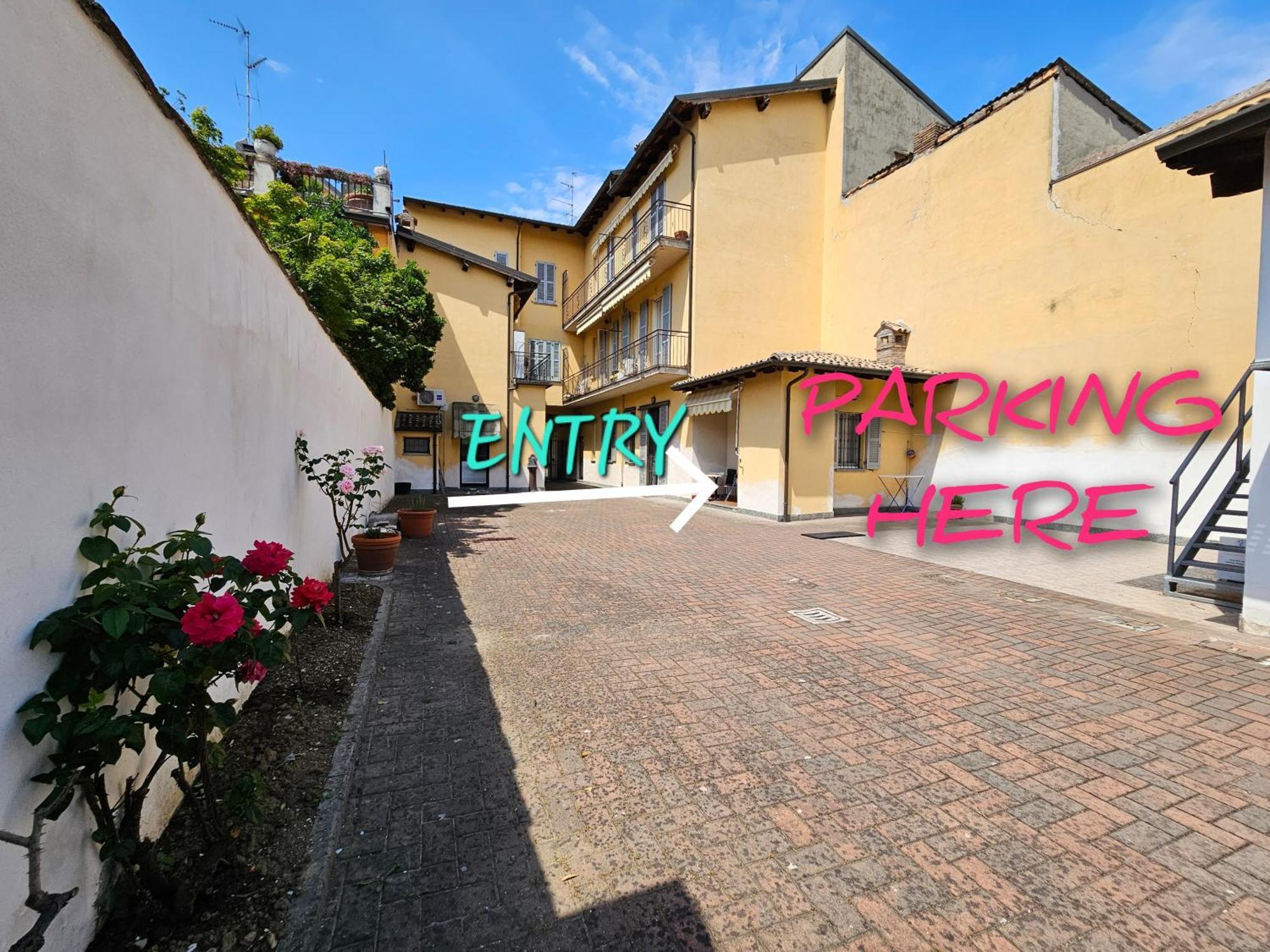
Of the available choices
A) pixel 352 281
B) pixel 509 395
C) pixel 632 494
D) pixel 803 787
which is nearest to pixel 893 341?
pixel 632 494

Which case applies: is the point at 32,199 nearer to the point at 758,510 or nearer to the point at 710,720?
the point at 710,720

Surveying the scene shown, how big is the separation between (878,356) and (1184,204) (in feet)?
20.1

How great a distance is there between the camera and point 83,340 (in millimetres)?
1638

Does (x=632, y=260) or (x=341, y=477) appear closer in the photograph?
(x=341, y=477)

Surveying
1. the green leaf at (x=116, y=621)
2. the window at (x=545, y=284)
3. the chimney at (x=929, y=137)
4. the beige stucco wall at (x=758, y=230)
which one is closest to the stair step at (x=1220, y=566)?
the green leaf at (x=116, y=621)

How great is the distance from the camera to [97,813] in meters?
1.55

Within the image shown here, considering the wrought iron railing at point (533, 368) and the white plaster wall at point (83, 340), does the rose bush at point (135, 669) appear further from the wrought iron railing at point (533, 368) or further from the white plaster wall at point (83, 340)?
the wrought iron railing at point (533, 368)

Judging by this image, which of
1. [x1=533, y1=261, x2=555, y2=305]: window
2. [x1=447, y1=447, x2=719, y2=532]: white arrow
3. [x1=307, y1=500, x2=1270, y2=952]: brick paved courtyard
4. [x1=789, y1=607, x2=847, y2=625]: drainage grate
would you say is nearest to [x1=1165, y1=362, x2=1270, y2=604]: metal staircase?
[x1=307, y1=500, x2=1270, y2=952]: brick paved courtyard

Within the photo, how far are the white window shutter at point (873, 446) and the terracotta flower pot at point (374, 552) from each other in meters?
11.2

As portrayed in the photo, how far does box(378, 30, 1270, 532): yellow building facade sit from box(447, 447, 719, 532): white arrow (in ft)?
1.52

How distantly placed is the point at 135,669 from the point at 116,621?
5.3 inches

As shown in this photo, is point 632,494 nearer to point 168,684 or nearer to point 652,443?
point 652,443

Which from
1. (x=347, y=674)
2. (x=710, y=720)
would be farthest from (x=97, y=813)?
(x=710, y=720)

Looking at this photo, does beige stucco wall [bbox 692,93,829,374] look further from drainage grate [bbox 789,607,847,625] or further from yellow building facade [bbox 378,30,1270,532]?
drainage grate [bbox 789,607,847,625]
